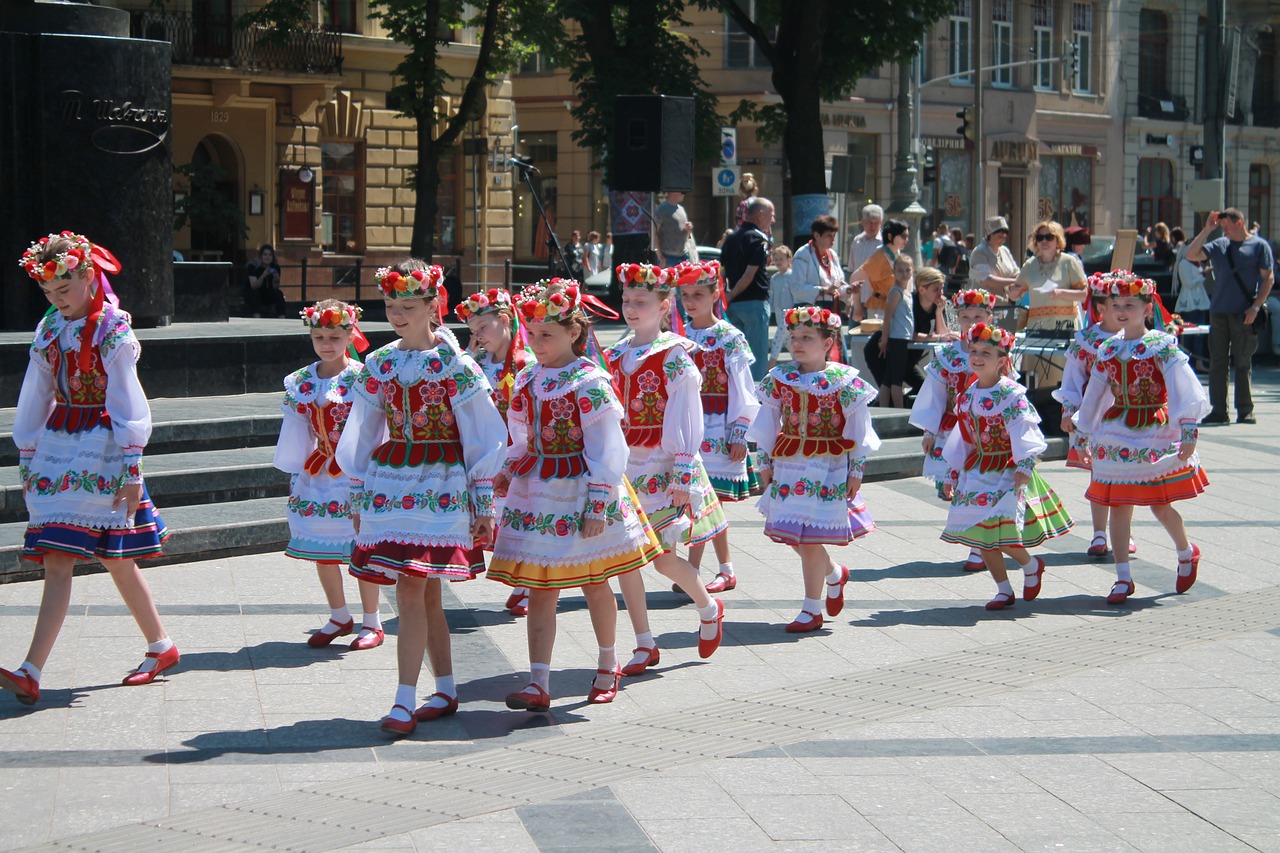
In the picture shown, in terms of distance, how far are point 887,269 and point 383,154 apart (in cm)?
2238

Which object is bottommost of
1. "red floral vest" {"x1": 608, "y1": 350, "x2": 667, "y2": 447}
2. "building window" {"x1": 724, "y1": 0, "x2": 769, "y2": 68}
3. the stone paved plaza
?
the stone paved plaza

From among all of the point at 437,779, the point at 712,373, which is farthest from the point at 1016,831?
the point at 712,373

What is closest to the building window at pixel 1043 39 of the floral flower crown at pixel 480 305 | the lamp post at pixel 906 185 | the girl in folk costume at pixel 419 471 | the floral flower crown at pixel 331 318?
the lamp post at pixel 906 185

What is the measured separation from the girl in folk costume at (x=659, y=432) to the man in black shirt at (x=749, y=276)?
7537mm

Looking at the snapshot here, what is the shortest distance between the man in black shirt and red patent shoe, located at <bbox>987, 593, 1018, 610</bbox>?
6747 millimetres

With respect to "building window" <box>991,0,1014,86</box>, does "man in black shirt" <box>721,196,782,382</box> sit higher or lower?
lower

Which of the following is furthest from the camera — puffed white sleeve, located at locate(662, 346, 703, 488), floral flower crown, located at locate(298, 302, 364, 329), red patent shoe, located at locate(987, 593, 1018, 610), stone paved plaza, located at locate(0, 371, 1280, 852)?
red patent shoe, located at locate(987, 593, 1018, 610)

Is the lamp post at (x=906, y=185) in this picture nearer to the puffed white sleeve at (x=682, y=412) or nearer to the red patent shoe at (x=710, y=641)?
the puffed white sleeve at (x=682, y=412)

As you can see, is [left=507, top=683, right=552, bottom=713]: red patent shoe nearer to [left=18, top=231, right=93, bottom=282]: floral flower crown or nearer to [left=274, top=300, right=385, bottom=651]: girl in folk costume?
→ [left=274, top=300, right=385, bottom=651]: girl in folk costume

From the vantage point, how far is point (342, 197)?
36.9 meters

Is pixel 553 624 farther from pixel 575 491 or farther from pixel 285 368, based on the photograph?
pixel 285 368

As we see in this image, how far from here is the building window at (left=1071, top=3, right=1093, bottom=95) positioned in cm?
5309

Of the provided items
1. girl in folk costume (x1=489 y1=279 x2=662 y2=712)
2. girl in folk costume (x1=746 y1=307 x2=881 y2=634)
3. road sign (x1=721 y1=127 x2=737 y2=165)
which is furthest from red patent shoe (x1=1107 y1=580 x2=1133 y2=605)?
road sign (x1=721 y1=127 x2=737 y2=165)

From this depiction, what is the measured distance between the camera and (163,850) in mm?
5359
